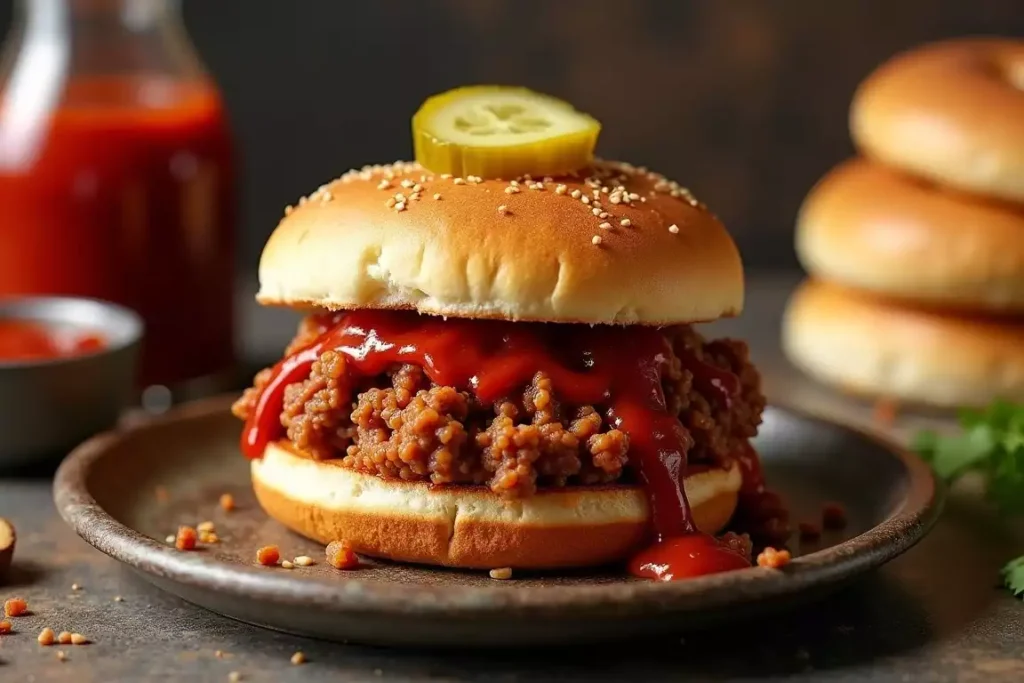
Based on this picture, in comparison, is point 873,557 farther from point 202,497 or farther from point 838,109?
point 838,109

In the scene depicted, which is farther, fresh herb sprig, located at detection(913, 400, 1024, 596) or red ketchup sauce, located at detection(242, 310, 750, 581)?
fresh herb sprig, located at detection(913, 400, 1024, 596)

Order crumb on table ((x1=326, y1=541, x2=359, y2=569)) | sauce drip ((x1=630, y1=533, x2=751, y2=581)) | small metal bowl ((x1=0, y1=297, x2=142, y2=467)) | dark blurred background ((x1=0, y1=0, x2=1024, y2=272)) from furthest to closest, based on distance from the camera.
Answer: dark blurred background ((x1=0, y1=0, x2=1024, y2=272)) < small metal bowl ((x1=0, y1=297, x2=142, y2=467)) < crumb on table ((x1=326, y1=541, x2=359, y2=569)) < sauce drip ((x1=630, y1=533, x2=751, y2=581))

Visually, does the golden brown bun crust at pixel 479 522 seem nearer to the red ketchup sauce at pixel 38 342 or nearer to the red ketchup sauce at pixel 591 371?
the red ketchup sauce at pixel 591 371

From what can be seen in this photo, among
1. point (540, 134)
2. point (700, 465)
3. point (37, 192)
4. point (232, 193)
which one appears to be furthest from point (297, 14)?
point (700, 465)

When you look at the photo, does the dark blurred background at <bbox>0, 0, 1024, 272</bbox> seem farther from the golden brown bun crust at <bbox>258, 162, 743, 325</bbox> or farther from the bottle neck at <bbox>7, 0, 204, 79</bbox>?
the golden brown bun crust at <bbox>258, 162, 743, 325</bbox>

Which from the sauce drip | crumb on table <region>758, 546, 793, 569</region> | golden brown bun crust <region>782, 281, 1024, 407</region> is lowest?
golden brown bun crust <region>782, 281, 1024, 407</region>

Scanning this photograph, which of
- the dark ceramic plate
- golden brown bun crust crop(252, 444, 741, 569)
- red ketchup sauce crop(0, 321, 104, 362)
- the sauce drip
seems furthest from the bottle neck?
the sauce drip
